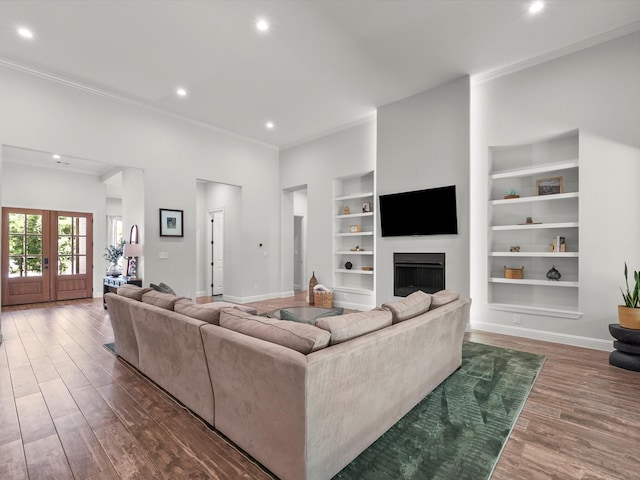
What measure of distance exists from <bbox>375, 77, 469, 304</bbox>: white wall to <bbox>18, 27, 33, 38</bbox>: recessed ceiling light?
15.6 ft

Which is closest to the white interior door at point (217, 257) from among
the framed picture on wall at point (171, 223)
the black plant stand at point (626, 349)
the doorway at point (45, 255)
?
the framed picture on wall at point (171, 223)

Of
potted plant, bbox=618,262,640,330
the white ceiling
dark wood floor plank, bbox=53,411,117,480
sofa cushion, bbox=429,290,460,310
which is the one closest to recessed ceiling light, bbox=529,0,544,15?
the white ceiling

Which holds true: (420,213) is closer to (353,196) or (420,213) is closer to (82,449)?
(353,196)

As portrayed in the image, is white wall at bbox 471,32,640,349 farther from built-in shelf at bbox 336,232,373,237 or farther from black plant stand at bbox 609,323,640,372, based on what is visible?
built-in shelf at bbox 336,232,373,237

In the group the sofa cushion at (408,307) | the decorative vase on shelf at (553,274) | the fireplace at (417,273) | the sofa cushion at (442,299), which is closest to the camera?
the sofa cushion at (408,307)

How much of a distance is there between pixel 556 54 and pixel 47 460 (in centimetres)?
624

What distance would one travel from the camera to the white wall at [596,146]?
3631 mm

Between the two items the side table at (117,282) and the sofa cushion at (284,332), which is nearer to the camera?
the sofa cushion at (284,332)

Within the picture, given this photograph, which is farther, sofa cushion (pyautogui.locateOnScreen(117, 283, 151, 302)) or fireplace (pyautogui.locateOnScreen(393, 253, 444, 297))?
fireplace (pyautogui.locateOnScreen(393, 253, 444, 297))

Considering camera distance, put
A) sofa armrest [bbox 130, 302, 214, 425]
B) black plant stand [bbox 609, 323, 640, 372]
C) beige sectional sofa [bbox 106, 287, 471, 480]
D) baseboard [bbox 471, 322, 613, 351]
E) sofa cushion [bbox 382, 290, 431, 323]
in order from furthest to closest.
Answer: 1. baseboard [bbox 471, 322, 613, 351]
2. black plant stand [bbox 609, 323, 640, 372]
3. sofa cushion [bbox 382, 290, 431, 323]
4. sofa armrest [bbox 130, 302, 214, 425]
5. beige sectional sofa [bbox 106, 287, 471, 480]

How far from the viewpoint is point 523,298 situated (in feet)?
14.8

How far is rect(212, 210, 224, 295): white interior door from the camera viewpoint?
7.81 m

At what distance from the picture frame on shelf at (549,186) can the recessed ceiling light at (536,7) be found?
6.75 feet

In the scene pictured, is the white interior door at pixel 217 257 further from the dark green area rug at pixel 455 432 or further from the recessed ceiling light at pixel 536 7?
Result: the recessed ceiling light at pixel 536 7
